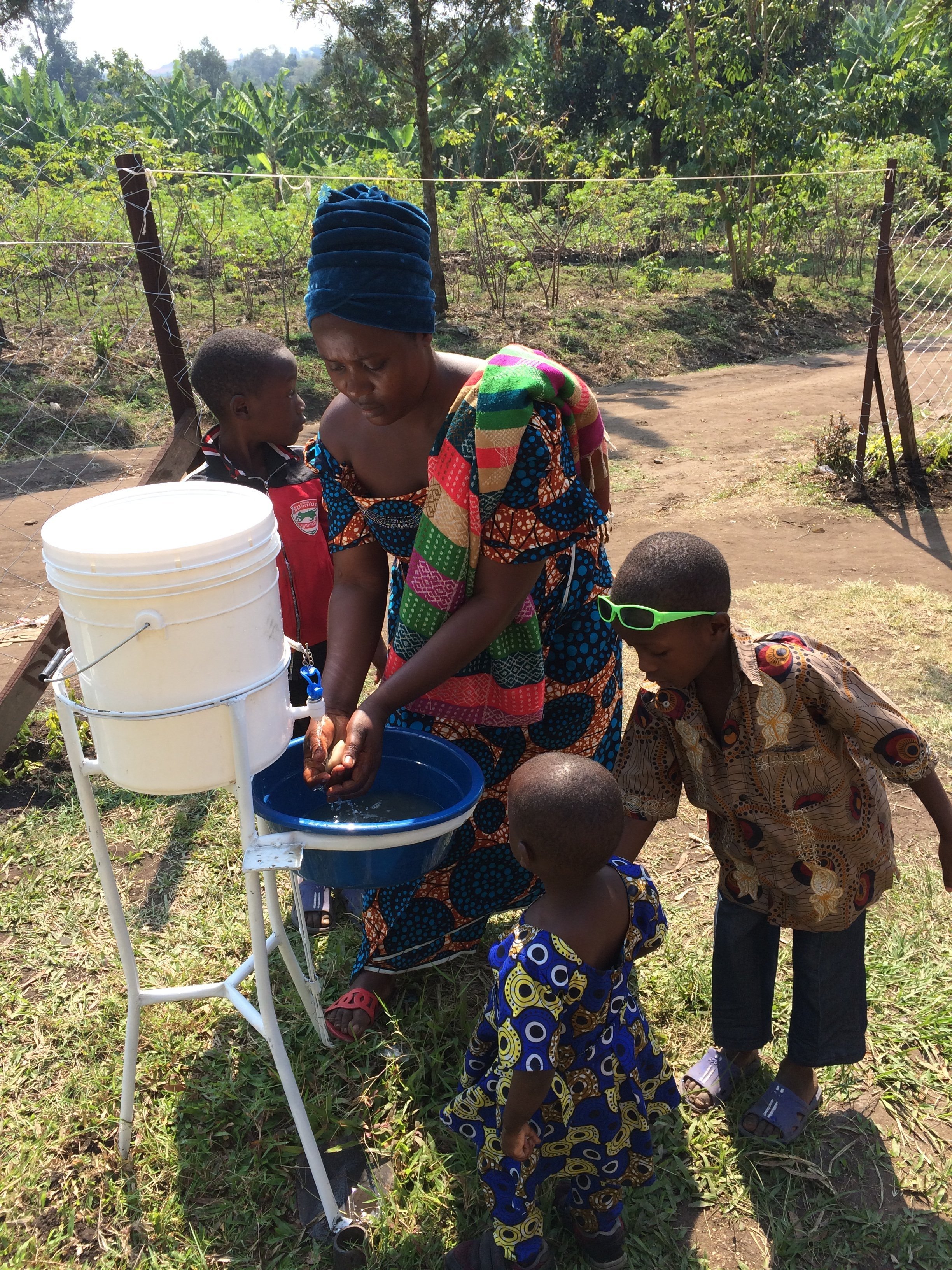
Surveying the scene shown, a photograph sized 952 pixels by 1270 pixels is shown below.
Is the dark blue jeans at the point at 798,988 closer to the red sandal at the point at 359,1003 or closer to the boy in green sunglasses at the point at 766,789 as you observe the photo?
the boy in green sunglasses at the point at 766,789

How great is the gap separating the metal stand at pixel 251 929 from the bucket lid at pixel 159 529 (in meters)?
0.21

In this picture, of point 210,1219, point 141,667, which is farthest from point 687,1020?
point 141,667

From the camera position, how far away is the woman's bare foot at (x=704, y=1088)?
195cm

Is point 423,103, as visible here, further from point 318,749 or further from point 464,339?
point 318,749

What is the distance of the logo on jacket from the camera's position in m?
2.76

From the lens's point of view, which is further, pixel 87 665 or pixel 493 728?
pixel 493 728

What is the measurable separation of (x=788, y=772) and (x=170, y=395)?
106 inches

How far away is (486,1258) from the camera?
1.62 metres

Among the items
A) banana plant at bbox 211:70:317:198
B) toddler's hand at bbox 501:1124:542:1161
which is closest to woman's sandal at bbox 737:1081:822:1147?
toddler's hand at bbox 501:1124:542:1161

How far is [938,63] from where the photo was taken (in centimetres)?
2175

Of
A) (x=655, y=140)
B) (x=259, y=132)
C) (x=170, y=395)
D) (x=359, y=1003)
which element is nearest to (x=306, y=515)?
(x=170, y=395)

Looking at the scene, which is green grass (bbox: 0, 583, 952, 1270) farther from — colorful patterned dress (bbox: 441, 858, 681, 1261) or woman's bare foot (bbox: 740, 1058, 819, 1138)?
colorful patterned dress (bbox: 441, 858, 681, 1261)

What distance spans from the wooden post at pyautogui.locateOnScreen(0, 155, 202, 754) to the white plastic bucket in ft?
6.03

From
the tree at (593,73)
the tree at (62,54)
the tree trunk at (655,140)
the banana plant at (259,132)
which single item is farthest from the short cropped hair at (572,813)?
the tree at (62,54)
